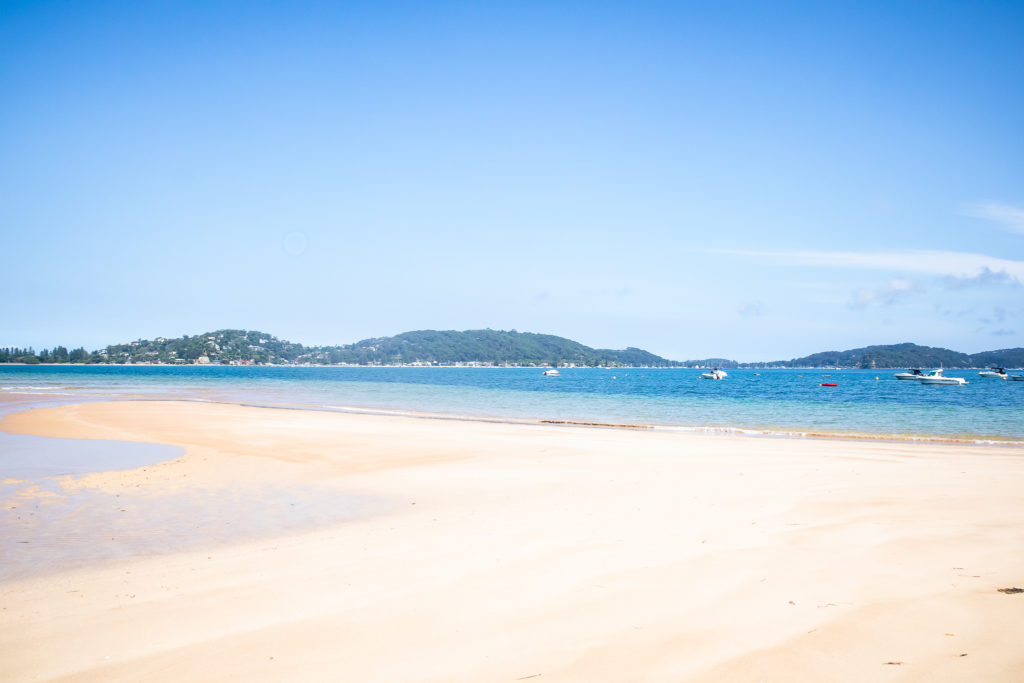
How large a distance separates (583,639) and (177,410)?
113 feet

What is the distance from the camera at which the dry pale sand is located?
443 centimetres

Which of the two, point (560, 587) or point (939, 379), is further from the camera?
point (939, 379)

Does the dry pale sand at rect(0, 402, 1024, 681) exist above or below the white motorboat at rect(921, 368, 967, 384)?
→ below

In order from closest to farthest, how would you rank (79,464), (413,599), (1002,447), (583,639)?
(583,639) → (413,599) → (79,464) → (1002,447)

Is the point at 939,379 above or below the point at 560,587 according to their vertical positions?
above

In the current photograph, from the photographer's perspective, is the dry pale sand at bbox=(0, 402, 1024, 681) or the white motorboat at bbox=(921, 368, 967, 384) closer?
the dry pale sand at bbox=(0, 402, 1024, 681)

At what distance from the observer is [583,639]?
4754 millimetres

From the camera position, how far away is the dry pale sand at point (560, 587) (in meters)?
4.43

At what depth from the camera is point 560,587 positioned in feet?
19.4

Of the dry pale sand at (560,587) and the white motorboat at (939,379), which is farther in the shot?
the white motorboat at (939,379)

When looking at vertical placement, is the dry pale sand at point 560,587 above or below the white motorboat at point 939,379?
below

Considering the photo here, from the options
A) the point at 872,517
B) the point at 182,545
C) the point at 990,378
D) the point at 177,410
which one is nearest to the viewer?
the point at 182,545

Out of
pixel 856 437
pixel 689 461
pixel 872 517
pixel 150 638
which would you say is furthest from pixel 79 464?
pixel 856 437

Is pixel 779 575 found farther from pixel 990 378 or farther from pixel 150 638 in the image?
pixel 990 378
